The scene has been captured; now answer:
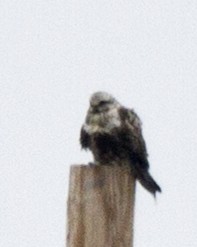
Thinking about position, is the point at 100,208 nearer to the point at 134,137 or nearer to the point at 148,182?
the point at 148,182

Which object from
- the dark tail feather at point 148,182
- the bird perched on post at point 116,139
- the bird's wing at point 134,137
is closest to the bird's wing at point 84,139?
the bird perched on post at point 116,139

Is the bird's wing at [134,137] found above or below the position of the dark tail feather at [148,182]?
above

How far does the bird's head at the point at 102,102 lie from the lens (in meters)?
8.69

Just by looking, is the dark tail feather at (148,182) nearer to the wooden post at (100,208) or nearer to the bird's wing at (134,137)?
the bird's wing at (134,137)

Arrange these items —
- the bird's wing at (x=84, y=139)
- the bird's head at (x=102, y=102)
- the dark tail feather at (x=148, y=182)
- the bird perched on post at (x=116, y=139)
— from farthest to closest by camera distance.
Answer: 1. the bird's head at (x=102, y=102)
2. the bird's wing at (x=84, y=139)
3. the bird perched on post at (x=116, y=139)
4. the dark tail feather at (x=148, y=182)

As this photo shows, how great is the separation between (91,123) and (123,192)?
4.94 m

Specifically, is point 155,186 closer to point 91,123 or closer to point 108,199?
point 91,123

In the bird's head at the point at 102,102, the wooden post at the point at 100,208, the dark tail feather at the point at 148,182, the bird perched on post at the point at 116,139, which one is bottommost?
the wooden post at the point at 100,208

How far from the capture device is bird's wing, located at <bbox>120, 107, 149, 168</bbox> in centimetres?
809

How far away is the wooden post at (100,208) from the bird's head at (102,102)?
514cm

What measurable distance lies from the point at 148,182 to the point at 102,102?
180cm

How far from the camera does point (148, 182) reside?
7.29 meters

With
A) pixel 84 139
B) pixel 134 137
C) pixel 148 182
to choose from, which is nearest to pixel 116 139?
pixel 134 137

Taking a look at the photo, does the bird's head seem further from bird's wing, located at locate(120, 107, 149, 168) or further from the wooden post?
the wooden post
